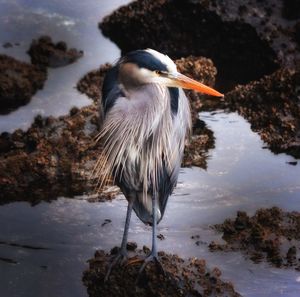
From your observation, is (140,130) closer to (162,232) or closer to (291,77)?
(162,232)

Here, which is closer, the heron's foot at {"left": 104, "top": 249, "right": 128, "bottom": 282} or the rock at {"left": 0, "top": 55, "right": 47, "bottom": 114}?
the heron's foot at {"left": 104, "top": 249, "right": 128, "bottom": 282}

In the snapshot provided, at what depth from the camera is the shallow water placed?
3.20 m

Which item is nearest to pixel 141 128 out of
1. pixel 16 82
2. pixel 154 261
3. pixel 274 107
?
pixel 154 261

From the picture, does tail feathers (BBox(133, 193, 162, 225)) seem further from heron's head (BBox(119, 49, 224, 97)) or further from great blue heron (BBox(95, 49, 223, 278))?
heron's head (BBox(119, 49, 224, 97))

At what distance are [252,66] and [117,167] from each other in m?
2.01

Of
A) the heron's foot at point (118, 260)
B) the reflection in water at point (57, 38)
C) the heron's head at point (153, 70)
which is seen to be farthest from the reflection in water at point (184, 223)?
the reflection in water at point (57, 38)

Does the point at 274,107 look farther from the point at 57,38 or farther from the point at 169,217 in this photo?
the point at 57,38

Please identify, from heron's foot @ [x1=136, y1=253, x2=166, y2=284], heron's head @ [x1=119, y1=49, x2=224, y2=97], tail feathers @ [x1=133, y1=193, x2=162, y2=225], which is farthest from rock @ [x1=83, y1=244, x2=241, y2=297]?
heron's head @ [x1=119, y1=49, x2=224, y2=97]

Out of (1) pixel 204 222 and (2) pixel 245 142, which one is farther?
(2) pixel 245 142

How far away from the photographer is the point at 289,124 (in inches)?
166

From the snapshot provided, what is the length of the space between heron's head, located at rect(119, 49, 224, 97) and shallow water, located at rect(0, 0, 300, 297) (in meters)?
0.73

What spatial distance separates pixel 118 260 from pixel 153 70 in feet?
2.37

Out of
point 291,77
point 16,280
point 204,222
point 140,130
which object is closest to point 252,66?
point 291,77

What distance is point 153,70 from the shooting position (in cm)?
303
